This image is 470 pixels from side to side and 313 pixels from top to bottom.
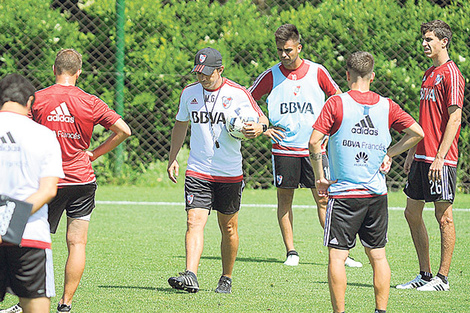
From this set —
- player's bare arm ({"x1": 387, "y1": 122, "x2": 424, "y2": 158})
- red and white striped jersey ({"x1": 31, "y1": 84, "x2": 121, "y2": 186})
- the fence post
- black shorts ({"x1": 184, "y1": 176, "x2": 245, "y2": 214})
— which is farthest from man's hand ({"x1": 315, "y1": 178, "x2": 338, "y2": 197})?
the fence post

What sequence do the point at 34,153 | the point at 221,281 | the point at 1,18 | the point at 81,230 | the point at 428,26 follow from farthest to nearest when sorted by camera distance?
the point at 1,18 → the point at 428,26 → the point at 221,281 → the point at 81,230 → the point at 34,153

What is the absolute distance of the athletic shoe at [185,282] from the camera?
Answer: 562cm

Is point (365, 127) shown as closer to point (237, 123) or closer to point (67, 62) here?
point (237, 123)

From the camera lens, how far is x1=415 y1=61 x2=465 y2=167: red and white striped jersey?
6.29m

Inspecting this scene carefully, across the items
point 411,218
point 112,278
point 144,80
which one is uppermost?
point 144,80

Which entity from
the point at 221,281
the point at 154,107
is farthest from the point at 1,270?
the point at 154,107

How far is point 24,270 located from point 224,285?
2390 mm

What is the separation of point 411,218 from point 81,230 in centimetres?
295

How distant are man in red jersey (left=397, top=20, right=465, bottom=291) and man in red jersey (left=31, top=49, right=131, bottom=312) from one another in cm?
272

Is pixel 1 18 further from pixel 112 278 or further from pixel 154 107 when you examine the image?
pixel 112 278

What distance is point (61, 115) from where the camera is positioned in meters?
5.20

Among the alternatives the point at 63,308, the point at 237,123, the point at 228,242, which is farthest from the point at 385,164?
the point at 63,308

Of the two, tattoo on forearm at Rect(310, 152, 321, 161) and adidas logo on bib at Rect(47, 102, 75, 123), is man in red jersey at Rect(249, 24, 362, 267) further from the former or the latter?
adidas logo on bib at Rect(47, 102, 75, 123)

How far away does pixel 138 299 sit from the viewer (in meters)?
5.72
